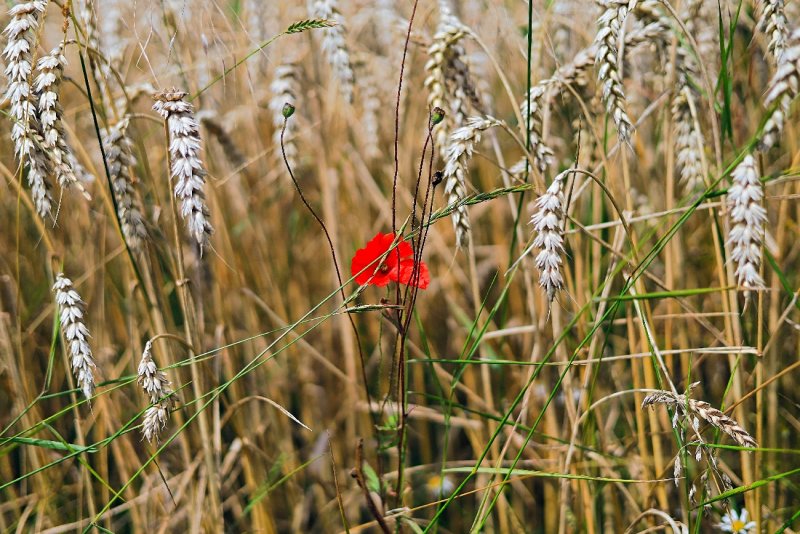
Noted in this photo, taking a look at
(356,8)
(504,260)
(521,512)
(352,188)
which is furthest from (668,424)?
(356,8)

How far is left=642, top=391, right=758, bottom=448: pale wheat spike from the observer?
0.95m

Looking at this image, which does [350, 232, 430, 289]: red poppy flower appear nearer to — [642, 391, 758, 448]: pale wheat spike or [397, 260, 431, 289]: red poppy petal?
[397, 260, 431, 289]: red poppy petal

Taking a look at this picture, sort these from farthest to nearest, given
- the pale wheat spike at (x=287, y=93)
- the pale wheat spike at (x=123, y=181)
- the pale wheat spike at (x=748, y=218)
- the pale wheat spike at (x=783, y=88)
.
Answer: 1. the pale wheat spike at (x=287, y=93)
2. the pale wheat spike at (x=123, y=181)
3. the pale wheat spike at (x=748, y=218)
4. the pale wheat spike at (x=783, y=88)

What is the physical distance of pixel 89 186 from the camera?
1684 millimetres

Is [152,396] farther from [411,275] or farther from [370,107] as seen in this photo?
[370,107]

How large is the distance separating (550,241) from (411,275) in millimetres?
195

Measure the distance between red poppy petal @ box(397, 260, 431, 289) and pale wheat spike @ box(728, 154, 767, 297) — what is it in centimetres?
41

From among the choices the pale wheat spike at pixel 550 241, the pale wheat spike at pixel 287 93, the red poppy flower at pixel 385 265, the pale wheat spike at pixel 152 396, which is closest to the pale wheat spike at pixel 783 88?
the pale wheat spike at pixel 550 241

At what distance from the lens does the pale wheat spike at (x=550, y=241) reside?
95 cm

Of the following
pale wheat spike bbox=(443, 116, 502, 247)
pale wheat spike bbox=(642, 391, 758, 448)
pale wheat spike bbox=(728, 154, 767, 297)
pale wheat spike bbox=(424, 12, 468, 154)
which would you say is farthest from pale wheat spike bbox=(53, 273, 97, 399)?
pale wheat spike bbox=(728, 154, 767, 297)

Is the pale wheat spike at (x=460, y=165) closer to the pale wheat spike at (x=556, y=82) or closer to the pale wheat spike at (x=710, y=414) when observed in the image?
the pale wheat spike at (x=556, y=82)

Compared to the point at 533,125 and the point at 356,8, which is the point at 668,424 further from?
the point at 356,8

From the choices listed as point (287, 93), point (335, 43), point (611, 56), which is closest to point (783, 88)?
point (611, 56)

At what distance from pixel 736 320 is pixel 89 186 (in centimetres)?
134
